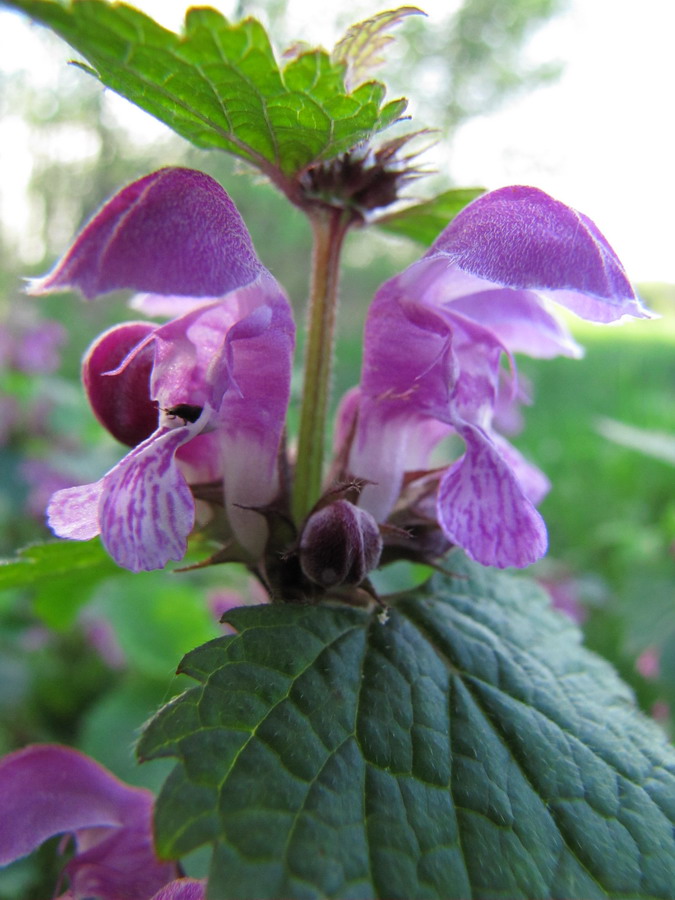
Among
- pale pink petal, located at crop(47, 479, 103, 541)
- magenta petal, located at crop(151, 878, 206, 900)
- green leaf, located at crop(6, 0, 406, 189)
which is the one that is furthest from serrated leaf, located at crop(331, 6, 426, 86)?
magenta petal, located at crop(151, 878, 206, 900)

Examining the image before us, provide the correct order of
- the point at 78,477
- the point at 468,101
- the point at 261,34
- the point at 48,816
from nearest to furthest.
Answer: the point at 261,34 < the point at 48,816 < the point at 78,477 < the point at 468,101

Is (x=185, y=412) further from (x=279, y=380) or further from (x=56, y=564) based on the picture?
(x=56, y=564)

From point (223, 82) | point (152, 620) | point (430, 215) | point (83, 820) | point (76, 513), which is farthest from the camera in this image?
point (152, 620)

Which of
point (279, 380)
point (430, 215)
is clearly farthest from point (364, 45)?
point (279, 380)

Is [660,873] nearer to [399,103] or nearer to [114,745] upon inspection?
[399,103]

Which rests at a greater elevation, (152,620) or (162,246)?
(162,246)

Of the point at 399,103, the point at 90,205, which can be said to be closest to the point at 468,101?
the point at 90,205
